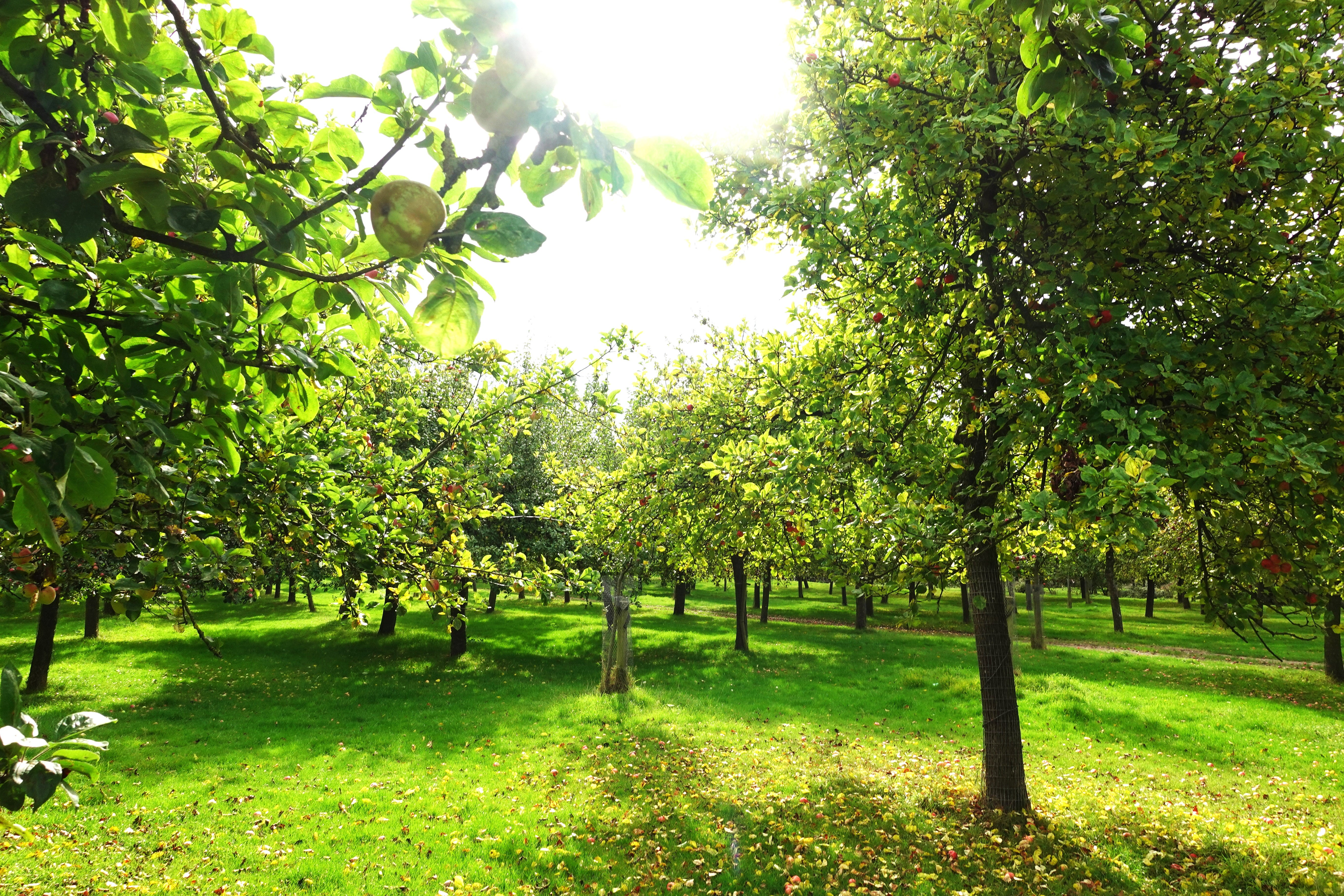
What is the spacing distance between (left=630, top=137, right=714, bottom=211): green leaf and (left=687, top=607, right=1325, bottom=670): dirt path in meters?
26.2

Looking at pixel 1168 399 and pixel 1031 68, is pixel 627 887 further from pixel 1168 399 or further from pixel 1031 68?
pixel 1031 68

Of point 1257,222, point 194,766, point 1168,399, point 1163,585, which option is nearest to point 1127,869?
point 1168,399

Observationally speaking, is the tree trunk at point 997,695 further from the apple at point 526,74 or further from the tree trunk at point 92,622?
the tree trunk at point 92,622

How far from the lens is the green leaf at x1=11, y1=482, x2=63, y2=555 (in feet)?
3.58

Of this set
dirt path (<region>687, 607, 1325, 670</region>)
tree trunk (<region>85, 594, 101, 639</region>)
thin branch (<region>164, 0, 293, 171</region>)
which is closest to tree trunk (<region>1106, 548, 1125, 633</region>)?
dirt path (<region>687, 607, 1325, 670</region>)

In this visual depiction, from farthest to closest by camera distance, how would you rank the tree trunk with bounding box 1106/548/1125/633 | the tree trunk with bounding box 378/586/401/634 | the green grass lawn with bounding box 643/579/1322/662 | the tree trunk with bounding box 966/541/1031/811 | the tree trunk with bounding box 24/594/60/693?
the tree trunk with bounding box 1106/548/1125/633 → the green grass lawn with bounding box 643/579/1322/662 → the tree trunk with bounding box 378/586/401/634 → the tree trunk with bounding box 24/594/60/693 → the tree trunk with bounding box 966/541/1031/811

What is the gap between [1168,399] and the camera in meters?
5.22

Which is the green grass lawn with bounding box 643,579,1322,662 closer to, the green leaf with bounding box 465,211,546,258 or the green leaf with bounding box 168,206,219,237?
the green leaf with bounding box 465,211,546,258

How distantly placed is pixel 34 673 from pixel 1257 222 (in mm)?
22423

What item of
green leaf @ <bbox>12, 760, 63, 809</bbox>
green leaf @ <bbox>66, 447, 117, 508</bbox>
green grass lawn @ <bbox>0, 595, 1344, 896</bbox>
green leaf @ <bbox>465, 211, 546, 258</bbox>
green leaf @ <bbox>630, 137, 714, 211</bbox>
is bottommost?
green grass lawn @ <bbox>0, 595, 1344, 896</bbox>

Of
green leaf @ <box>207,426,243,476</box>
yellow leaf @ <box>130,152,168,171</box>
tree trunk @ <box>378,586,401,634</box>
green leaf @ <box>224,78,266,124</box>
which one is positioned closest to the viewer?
yellow leaf @ <box>130,152,168,171</box>

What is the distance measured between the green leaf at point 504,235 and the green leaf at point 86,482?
0.83 metres

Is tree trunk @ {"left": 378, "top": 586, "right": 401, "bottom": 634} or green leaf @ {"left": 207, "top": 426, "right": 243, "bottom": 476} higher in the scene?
green leaf @ {"left": 207, "top": 426, "right": 243, "bottom": 476}

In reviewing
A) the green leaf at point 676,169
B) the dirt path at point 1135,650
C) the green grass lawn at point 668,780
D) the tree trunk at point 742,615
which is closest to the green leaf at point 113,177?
the green leaf at point 676,169
